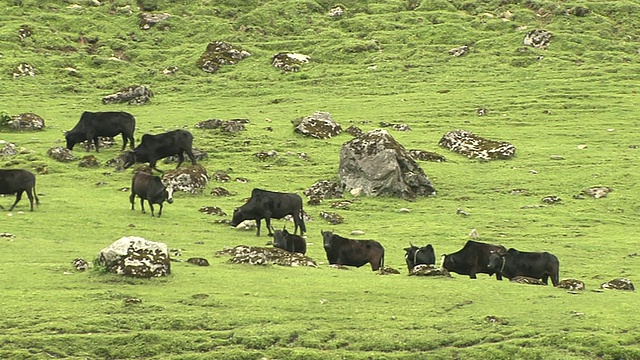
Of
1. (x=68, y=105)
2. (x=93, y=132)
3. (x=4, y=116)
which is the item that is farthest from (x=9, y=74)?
(x=93, y=132)

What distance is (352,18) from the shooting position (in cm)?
7794

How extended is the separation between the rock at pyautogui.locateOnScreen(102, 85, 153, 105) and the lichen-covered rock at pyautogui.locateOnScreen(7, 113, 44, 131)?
9243 mm

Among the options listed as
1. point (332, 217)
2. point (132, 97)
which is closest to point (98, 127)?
point (332, 217)

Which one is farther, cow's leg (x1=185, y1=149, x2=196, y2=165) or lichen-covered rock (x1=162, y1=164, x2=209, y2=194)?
cow's leg (x1=185, y1=149, x2=196, y2=165)

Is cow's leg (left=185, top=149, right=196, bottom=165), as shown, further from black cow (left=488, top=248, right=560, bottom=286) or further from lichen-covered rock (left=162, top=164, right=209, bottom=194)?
black cow (left=488, top=248, right=560, bottom=286)

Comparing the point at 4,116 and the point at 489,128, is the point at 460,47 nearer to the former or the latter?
the point at 489,128

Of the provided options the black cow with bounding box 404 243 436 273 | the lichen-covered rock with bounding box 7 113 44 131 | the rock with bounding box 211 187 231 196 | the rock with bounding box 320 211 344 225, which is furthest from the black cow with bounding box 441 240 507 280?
the lichen-covered rock with bounding box 7 113 44 131

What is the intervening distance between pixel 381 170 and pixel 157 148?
9.65 meters

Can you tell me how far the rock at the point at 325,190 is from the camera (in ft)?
119

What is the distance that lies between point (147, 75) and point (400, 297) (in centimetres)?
4854

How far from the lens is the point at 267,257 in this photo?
22406mm

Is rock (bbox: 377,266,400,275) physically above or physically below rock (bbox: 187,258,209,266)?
below

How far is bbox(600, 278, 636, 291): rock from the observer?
2144 cm

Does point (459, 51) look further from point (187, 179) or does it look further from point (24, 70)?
point (187, 179)
